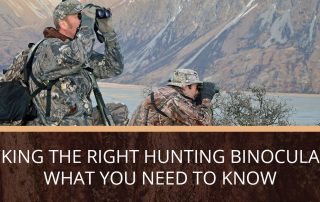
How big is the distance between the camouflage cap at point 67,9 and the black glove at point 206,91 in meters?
1.36

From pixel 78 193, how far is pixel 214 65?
5333 inches

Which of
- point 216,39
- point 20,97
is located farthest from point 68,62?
point 216,39

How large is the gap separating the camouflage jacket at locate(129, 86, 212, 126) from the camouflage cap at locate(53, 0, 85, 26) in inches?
47.5

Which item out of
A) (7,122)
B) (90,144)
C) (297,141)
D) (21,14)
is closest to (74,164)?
(90,144)

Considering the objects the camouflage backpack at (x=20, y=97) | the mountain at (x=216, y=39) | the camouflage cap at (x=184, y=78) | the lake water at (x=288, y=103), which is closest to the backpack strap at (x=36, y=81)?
the camouflage backpack at (x=20, y=97)

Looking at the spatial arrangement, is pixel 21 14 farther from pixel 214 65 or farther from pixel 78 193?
pixel 78 193

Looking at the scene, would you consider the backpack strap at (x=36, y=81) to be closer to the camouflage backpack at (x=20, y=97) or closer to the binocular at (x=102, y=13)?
the camouflage backpack at (x=20, y=97)

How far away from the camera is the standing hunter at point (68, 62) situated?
5664 millimetres

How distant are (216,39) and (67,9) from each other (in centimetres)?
14769

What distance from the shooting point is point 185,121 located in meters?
6.68

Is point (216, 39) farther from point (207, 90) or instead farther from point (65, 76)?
point (65, 76)

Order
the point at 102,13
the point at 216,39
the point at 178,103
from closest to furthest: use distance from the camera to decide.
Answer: the point at 102,13, the point at 178,103, the point at 216,39

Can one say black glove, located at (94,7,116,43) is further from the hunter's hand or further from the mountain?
the mountain

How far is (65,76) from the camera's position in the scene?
18.8 ft
